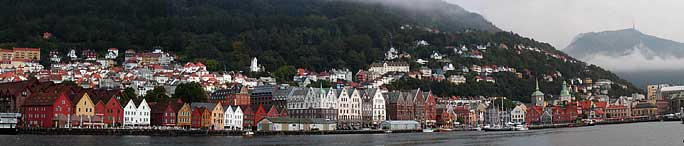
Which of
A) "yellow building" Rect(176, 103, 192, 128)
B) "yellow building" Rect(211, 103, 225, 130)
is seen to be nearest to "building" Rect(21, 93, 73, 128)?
"yellow building" Rect(176, 103, 192, 128)

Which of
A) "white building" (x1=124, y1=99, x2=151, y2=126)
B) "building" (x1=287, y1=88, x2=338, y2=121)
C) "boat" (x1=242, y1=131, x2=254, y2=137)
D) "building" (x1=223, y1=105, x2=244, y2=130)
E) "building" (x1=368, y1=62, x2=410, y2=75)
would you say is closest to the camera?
"boat" (x1=242, y1=131, x2=254, y2=137)

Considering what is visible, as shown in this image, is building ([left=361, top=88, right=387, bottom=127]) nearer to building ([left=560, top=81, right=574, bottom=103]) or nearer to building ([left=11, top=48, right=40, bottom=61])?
building ([left=560, top=81, right=574, bottom=103])

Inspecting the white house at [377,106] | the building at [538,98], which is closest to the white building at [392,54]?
the building at [538,98]

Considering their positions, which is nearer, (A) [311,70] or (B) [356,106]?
(B) [356,106]

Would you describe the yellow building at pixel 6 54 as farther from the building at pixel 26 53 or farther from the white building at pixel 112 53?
the white building at pixel 112 53

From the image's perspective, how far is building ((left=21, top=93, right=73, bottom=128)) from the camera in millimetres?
83375

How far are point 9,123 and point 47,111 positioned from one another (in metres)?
3.73

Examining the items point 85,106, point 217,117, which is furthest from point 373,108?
point 85,106

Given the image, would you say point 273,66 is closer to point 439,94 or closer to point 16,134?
point 439,94

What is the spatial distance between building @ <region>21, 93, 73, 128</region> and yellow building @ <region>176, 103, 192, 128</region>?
428 inches

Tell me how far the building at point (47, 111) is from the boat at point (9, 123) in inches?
59.5

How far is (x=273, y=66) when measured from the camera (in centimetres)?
16625

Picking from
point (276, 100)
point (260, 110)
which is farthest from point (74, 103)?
point (276, 100)

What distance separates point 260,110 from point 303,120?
6531 mm
